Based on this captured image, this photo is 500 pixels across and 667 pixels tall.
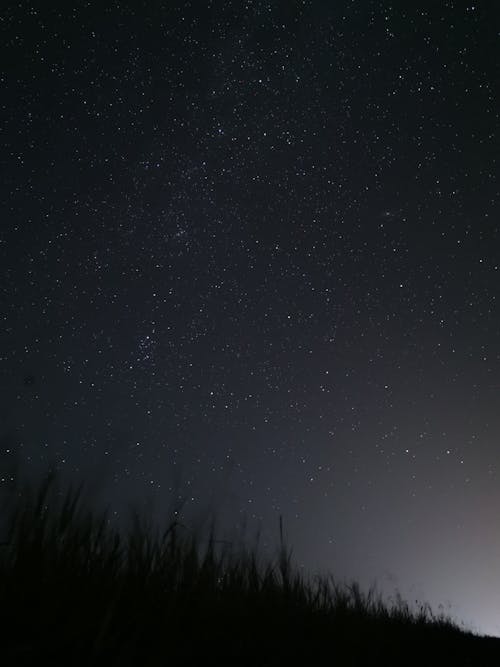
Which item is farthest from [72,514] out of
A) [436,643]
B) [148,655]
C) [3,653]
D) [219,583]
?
[436,643]

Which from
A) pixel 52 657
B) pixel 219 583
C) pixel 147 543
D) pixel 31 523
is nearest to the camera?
pixel 52 657

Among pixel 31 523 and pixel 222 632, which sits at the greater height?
pixel 31 523

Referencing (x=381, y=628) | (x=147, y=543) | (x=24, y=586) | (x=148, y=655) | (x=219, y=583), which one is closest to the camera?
(x=148, y=655)

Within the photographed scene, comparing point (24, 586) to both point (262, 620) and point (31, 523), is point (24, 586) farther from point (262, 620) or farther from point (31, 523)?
point (262, 620)

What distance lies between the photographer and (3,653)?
1.57m

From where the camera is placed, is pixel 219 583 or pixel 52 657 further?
pixel 219 583

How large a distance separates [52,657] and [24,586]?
62 centimetres

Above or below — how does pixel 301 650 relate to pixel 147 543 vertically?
below

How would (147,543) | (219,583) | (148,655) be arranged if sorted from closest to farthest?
(148,655) < (147,543) < (219,583)

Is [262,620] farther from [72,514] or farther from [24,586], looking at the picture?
[24,586]

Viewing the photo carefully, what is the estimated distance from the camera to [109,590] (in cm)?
259

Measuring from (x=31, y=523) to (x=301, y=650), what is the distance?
1421 mm

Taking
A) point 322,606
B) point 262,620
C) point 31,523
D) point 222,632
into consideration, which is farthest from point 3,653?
point 322,606

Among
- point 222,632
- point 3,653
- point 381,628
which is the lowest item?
point 3,653
